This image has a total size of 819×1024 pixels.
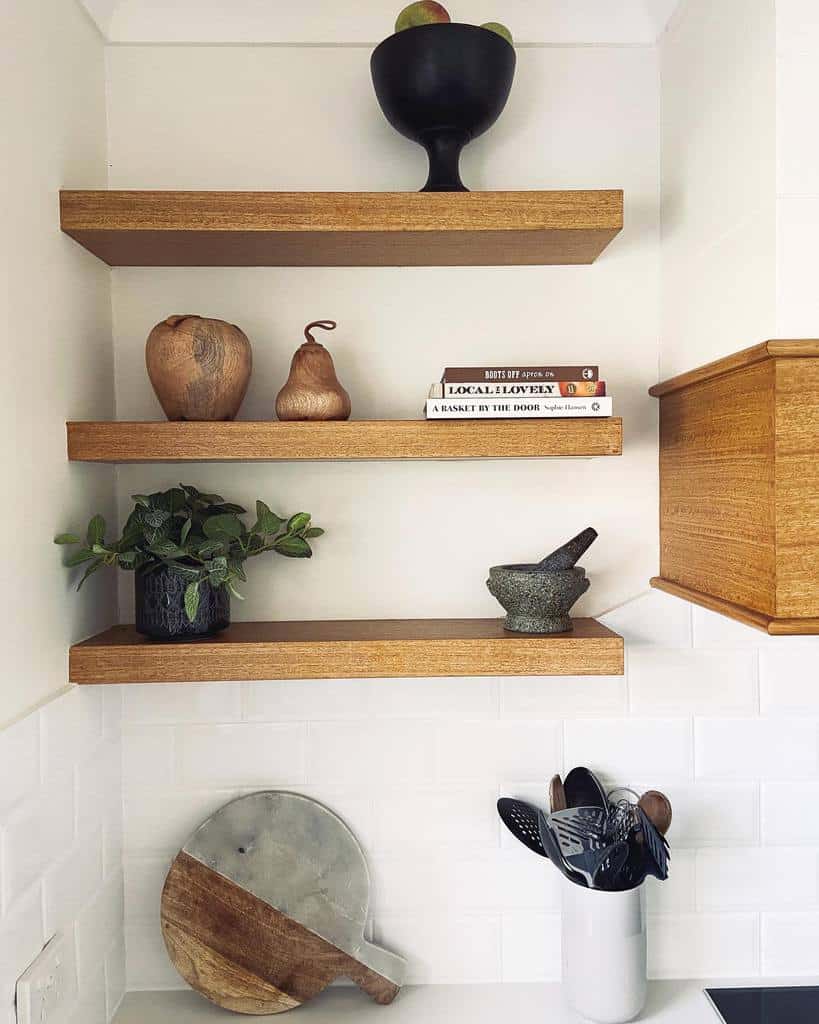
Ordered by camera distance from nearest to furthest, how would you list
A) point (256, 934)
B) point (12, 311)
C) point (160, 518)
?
point (12, 311), point (160, 518), point (256, 934)

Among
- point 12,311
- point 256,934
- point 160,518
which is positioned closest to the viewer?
point 12,311

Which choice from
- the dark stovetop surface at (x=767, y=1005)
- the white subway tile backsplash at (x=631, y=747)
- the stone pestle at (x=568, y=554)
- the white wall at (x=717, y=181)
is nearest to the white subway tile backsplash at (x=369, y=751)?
the white subway tile backsplash at (x=631, y=747)

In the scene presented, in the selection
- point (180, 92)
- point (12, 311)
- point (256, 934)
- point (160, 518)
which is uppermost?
point (180, 92)

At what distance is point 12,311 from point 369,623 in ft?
2.11

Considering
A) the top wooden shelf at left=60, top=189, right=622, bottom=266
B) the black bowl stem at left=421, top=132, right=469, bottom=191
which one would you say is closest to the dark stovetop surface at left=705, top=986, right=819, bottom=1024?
the top wooden shelf at left=60, top=189, right=622, bottom=266

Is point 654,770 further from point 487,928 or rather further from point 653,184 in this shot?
point 653,184

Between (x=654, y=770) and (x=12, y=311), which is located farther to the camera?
(x=654, y=770)

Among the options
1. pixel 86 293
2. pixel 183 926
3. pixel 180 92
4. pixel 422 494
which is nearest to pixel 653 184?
pixel 422 494

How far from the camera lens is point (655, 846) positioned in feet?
3.80

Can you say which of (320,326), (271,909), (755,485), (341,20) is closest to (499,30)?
(341,20)

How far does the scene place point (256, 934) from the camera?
1272 millimetres

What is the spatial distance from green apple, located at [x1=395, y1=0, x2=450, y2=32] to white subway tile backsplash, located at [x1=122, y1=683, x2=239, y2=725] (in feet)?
3.18

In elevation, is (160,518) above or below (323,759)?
above

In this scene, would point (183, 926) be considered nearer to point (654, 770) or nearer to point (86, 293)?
point (654, 770)
